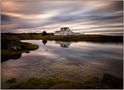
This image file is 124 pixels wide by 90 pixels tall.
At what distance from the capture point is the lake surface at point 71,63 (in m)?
4.93

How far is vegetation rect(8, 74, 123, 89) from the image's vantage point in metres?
4.52

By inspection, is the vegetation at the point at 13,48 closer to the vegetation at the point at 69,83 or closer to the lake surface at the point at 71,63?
the lake surface at the point at 71,63

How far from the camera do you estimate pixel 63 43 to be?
597cm

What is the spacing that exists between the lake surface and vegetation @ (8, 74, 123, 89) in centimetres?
16

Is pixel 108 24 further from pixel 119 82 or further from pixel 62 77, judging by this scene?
→ pixel 62 77

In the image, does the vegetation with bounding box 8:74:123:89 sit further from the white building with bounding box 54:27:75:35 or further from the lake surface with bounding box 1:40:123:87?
the white building with bounding box 54:27:75:35

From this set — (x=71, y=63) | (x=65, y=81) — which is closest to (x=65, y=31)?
(x=71, y=63)

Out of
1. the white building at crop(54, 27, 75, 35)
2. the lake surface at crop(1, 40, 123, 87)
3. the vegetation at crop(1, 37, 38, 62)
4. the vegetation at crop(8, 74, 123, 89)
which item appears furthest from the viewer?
the vegetation at crop(1, 37, 38, 62)

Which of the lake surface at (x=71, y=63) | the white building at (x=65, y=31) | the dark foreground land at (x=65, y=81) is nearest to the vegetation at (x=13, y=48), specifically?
the dark foreground land at (x=65, y=81)

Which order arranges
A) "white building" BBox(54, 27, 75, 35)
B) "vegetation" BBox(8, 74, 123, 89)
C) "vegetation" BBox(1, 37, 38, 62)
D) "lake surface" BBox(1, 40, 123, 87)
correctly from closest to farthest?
"vegetation" BBox(8, 74, 123, 89) → "lake surface" BBox(1, 40, 123, 87) → "white building" BBox(54, 27, 75, 35) → "vegetation" BBox(1, 37, 38, 62)

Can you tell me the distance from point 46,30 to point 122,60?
7.61 ft

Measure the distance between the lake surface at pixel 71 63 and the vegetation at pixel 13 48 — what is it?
0.16 meters

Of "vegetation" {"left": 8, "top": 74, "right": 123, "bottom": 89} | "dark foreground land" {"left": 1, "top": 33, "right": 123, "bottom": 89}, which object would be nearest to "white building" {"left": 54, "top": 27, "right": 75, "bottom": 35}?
"dark foreground land" {"left": 1, "top": 33, "right": 123, "bottom": 89}

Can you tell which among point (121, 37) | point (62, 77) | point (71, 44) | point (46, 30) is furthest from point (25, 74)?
point (121, 37)
